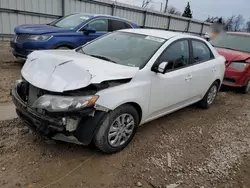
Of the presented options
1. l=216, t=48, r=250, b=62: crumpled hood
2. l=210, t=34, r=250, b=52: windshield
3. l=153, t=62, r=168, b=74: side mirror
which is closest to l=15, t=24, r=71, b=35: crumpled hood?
l=153, t=62, r=168, b=74: side mirror

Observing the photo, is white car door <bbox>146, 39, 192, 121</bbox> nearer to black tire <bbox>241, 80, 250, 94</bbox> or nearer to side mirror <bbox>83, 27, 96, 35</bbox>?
side mirror <bbox>83, 27, 96, 35</bbox>

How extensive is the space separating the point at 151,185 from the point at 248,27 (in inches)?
1852

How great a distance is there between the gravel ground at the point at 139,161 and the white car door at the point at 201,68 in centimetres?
87

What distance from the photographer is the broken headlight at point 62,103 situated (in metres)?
2.42

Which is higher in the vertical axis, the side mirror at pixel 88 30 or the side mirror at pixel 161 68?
the side mirror at pixel 88 30

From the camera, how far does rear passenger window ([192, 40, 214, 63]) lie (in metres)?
4.21

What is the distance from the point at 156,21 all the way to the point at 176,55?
13726mm

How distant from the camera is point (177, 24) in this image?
19500mm

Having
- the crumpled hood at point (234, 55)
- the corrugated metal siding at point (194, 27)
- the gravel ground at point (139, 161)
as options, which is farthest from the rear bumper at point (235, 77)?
the corrugated metal siding at point (194, 27)

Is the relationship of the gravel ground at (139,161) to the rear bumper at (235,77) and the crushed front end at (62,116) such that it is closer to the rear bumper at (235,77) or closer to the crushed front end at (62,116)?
the crushed front end at (62,116)

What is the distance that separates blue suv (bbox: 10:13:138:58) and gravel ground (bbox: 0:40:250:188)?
2.93 m

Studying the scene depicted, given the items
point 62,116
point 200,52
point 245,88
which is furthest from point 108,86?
point 245,88

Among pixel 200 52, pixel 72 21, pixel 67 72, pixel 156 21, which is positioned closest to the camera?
pixel 67 72

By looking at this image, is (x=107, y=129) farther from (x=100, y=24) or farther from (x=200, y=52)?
(x=100, y=24)
